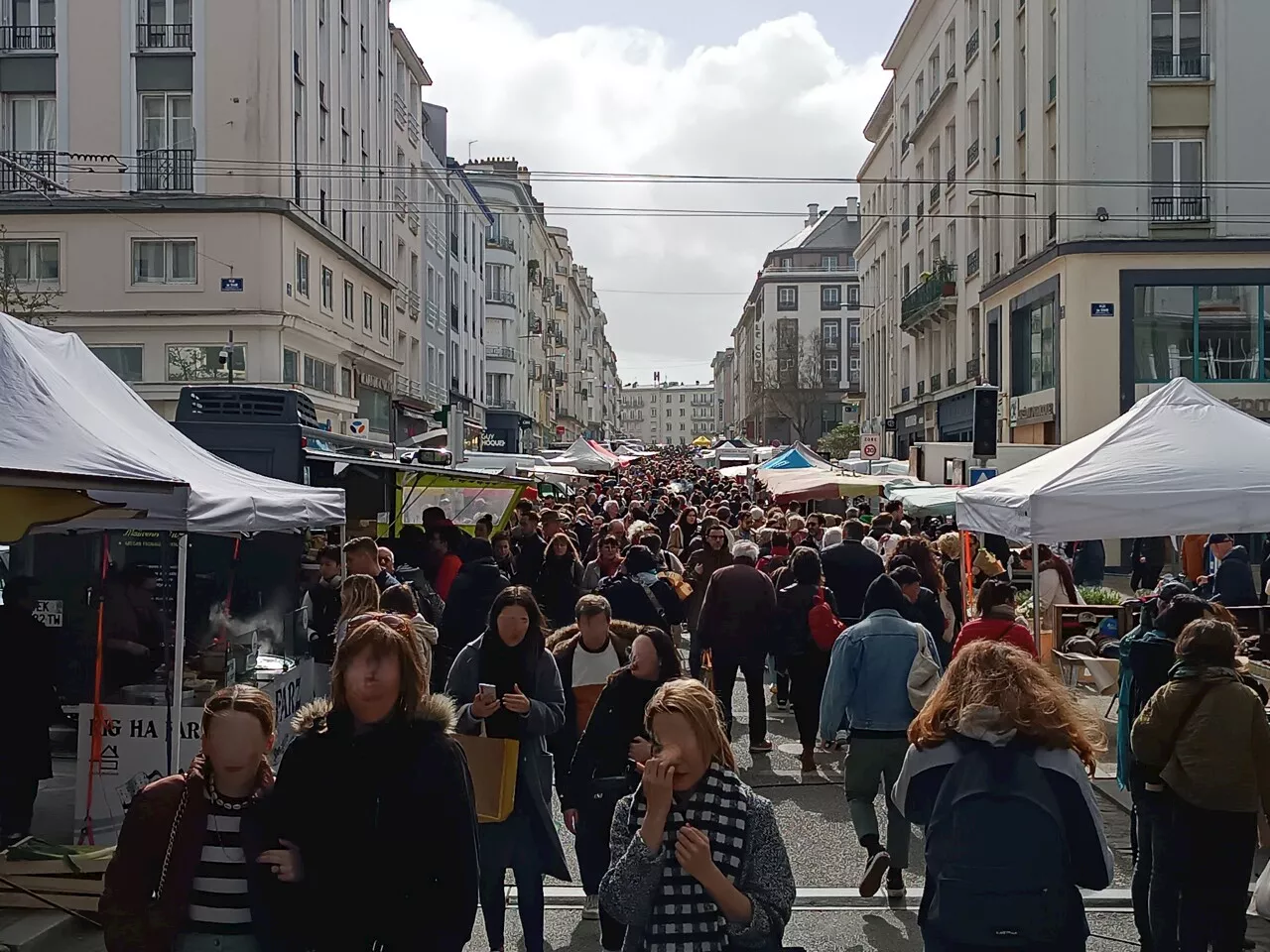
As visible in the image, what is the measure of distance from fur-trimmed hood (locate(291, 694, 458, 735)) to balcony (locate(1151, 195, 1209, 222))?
2681cm

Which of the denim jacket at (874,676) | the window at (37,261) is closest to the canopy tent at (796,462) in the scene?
the window at (37,261)

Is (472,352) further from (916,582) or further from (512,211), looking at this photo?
(916,582)

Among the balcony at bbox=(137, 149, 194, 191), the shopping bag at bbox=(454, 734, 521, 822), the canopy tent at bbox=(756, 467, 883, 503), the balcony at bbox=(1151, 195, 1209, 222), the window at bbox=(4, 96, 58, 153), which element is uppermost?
the window at bbox=(4, 96, 58, 153)

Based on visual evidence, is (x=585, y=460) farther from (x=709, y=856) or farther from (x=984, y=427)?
(x=709, y=856)

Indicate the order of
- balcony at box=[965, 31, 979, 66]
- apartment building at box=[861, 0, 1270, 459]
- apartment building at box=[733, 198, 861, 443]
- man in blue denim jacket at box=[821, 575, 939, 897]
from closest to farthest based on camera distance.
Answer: man in blue denim jacket at box=[821, 575, 939, 897] < apartment building at box=[861, 0, 1270, 459] < balcony at box=[965, 31, 979, 66] < apartment building at box=[733, 198, 861, 443]

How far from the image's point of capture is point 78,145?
28859mm

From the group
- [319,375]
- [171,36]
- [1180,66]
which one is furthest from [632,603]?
[319,375]

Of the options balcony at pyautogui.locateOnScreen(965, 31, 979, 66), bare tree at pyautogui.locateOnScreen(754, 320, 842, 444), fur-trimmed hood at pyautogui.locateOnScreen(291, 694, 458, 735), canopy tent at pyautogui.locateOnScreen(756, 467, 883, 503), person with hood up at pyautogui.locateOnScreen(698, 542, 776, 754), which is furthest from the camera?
bare tree at pyautogui.locateOnScreen(754, 320, 842, 444)

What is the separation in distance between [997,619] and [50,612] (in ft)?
23.0

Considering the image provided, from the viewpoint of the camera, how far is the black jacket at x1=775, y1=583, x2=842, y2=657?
9656mm

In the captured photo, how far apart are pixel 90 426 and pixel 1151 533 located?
22.1 ft

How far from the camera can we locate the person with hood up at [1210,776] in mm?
5102

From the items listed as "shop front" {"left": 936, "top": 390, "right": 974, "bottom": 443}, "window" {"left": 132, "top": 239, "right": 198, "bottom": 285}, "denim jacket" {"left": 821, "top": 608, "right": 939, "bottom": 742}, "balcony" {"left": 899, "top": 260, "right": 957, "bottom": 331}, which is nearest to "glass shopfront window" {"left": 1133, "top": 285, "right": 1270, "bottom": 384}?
"shop front" {"left": 936, "top": 390, "right": 974, "bottom": 443}

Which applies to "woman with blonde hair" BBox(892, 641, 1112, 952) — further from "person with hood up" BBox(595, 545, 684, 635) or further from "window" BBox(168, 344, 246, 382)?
"window" BBox(168, 344, 246, 382)
